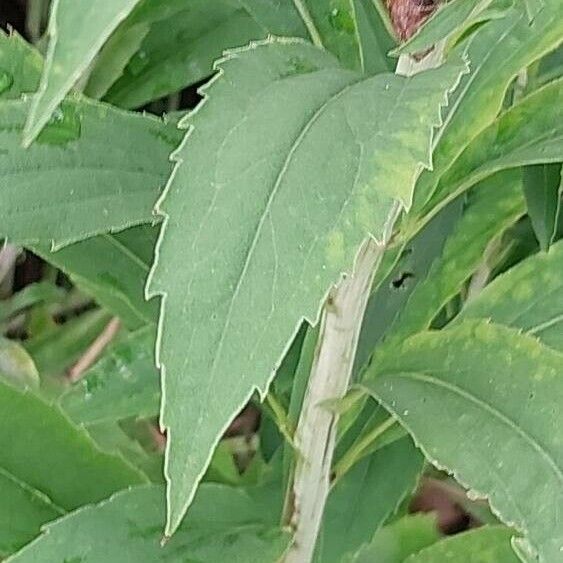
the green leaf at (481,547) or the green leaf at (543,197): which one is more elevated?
the green leaf at (543,197)

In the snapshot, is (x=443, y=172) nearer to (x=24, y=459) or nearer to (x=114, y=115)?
(x=114, y=115)

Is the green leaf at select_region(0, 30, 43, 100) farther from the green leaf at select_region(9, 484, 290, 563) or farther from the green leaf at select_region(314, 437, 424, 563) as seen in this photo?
the green leaf at select_region(314, 437, 424, 563)

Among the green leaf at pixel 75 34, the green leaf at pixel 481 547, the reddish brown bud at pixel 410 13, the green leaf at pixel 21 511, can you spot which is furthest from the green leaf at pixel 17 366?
the green leaf at pixel 75 34

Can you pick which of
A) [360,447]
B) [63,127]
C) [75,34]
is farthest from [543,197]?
[75,34]

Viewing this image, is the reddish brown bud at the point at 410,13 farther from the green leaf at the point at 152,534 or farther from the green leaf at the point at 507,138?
the green leaf at the point at 152,534

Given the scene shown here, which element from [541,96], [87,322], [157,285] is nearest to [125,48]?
[87,322]

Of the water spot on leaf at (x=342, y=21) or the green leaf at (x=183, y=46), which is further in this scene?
the green leaf at (x=183, y=46)
